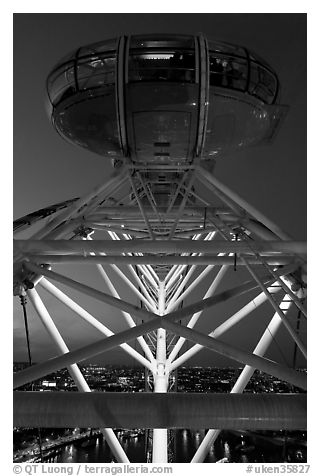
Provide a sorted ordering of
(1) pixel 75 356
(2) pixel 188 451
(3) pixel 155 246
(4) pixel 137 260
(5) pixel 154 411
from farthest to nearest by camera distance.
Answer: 1. (2) pixel 188 451
2. (3) pixel 155 246
3. (4) pixel 137 260
4. (1) pixel 75 356
5. (5) pixel 154 411

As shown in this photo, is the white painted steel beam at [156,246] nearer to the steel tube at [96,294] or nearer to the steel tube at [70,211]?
the steel tube at [96,294]

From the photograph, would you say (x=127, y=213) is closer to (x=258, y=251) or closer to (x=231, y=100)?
(x=231, y=100)

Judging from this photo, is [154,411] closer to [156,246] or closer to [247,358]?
[247,358]

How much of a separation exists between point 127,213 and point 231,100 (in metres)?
2.91

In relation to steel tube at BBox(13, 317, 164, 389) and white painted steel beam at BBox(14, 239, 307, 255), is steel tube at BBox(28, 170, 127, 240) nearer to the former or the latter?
white painted steel beam at BBox(14, 239, 307, 255)

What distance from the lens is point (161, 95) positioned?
611 cm

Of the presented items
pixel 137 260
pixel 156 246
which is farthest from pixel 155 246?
pixel 137 260

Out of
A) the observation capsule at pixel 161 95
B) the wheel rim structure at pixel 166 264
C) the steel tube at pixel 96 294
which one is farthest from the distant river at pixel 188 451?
the steel tube at pixel 96 294

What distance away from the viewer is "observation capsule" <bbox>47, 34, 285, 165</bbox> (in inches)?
233

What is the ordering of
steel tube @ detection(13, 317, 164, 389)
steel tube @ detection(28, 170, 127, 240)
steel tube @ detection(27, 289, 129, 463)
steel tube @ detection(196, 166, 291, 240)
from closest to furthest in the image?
steel tube @ detection(13, 317, 164, 389), steel tube @ detection(27, 289, 129, 463), steel tube @ detection(196, 166, 291, 240), steel tube @ detection(28, 170, 127, 240)

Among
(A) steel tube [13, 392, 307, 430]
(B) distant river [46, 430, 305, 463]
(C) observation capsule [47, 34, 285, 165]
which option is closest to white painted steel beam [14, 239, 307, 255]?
(C) observation capsule [47, 34, 285, 165]

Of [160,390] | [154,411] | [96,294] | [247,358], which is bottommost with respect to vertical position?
[154,411]
